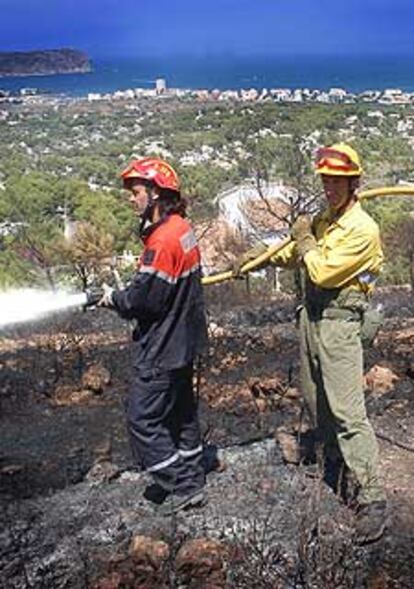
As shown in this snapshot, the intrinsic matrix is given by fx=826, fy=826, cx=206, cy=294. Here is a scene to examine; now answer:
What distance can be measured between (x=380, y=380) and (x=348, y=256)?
275 cm

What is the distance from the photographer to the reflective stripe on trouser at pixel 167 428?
13.9ft

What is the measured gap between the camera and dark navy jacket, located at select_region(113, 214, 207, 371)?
13.3ft

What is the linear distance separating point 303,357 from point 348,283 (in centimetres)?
63

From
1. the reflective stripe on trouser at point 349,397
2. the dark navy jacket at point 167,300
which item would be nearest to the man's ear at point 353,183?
the reflective stripe on trouser at point 349,397

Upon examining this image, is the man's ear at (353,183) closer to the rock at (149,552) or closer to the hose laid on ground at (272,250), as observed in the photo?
the hose laid on ground at (272,250)

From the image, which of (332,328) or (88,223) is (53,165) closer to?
(88,223)

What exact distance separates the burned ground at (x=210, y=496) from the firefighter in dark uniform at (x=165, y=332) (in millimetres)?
263

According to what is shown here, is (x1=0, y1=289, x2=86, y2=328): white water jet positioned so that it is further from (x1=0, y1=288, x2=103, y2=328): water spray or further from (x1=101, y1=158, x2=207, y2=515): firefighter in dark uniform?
(x1=101, y1=158, x2=207, y2=515): firefighter in dark uniform

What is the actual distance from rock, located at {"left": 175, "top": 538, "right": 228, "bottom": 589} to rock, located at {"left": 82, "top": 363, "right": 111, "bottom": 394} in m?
3.47

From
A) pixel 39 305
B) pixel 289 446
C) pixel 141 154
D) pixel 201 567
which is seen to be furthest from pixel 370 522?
pixel 141 154

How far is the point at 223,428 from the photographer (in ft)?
19.2

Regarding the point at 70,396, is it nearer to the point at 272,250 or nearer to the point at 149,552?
the point at 272,250

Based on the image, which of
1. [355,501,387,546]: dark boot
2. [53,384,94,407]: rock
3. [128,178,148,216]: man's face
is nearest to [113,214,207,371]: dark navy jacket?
[128,178,148,216]: man's face

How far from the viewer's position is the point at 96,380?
7.23m
